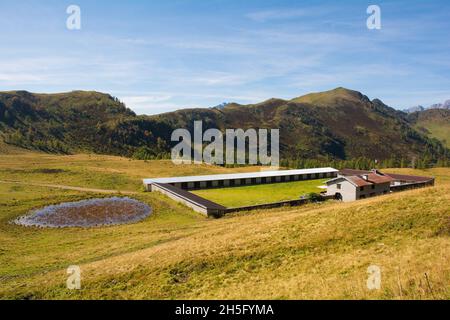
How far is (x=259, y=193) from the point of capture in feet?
244

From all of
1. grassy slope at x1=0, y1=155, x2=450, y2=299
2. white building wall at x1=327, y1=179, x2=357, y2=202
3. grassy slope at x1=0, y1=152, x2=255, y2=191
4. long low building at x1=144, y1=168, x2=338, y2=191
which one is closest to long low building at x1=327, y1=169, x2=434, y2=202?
white building wall at x1=327, y1=179, x2=357, y2=202

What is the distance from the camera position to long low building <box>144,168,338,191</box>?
263 feet

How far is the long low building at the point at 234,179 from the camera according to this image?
80250 millimetres

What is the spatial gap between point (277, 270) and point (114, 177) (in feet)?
248

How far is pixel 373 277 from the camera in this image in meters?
20.2

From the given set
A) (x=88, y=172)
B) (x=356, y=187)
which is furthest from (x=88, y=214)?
(x=356, y=187)

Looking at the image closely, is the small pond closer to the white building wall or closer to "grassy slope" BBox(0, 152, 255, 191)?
"grassy slope" BBox(0, 152, 255, 191)

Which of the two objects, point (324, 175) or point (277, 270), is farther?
point (324, 175)

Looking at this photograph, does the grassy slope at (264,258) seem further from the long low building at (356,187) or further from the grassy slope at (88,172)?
the grassy slope at (88,172)

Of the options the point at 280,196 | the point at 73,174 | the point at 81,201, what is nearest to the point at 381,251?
the point at 280,196

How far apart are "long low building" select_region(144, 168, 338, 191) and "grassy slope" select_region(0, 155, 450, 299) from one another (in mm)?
35424

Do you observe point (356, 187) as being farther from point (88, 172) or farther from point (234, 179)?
point (88, 172)
